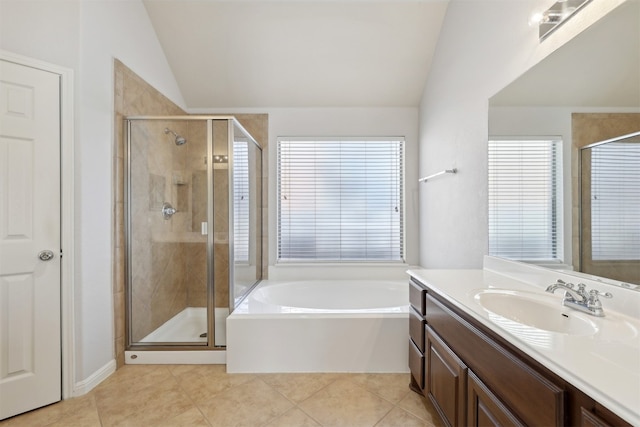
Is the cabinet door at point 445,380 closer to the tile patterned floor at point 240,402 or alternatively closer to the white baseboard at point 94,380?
the tile patterned floor at point 240,402

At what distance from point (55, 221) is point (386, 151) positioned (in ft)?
8.77

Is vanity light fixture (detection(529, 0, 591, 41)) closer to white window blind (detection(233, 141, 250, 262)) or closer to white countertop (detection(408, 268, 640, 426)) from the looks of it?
white countertop (detection(408, 268, 640, 426))

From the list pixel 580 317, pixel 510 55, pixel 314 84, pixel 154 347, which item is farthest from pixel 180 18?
pixel 580 317

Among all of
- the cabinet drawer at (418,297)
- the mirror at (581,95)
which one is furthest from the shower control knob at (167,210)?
the mirror at (581,95)

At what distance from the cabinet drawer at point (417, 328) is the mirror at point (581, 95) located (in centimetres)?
72

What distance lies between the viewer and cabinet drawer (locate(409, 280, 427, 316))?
1.46 meters

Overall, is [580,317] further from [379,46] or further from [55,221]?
[55,221]

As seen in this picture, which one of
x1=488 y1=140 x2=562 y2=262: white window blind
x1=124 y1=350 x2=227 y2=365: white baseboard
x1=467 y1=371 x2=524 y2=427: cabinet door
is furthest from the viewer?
x1=124 y1=350 x2=227 y2=365: white baseboard

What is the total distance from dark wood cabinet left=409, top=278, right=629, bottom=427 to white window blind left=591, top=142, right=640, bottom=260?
0.55 m

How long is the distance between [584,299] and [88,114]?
266cm

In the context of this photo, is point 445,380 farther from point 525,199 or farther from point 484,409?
point 525,199

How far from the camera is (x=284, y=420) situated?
4.76 feet

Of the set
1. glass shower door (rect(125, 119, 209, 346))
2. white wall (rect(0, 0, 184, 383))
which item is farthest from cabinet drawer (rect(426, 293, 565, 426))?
white wall (rect(0, 0, 184, 383))

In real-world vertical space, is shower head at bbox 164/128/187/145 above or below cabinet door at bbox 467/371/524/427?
above
